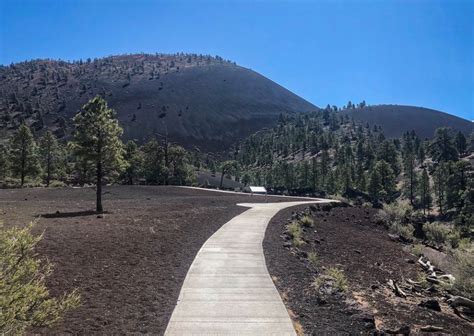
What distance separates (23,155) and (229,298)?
2075 inches

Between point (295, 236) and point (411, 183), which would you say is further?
point (411, 183)

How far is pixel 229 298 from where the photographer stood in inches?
335

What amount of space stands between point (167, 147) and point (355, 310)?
64.1 m

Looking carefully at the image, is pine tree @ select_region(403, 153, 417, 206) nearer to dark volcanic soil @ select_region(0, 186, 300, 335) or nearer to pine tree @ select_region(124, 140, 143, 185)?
pine tree @ select_region(124, 140, 143, 185)

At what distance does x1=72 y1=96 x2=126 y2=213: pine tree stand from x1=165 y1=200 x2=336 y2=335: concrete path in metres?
12.7

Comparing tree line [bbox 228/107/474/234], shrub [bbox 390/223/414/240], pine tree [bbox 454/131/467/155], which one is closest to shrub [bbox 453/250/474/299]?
shrub [bbox 390/223/414/240]

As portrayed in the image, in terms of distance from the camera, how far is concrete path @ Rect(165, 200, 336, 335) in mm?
6941

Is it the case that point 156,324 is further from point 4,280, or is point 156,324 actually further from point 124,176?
point 124,176

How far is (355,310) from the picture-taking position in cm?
795

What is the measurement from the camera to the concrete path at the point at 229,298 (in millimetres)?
6941

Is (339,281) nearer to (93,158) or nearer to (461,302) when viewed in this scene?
(461,302)

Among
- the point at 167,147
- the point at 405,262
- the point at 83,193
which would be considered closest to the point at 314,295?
the point at 405,262

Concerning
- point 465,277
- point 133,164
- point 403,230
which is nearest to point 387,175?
point 133,164

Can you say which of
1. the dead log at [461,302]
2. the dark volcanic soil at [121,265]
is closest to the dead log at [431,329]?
the dead log at [461,302]
